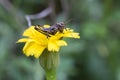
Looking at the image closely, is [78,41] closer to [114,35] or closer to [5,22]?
[114,35]

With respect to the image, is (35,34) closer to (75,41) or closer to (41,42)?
(41,42)

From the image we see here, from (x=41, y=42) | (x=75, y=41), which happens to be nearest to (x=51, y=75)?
(x=41, y=42)

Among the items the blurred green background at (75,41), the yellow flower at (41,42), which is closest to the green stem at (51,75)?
the yellow flower at (41,42)

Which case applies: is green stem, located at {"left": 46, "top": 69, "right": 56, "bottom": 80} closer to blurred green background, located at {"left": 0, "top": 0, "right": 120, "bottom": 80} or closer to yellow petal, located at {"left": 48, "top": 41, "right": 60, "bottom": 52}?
yellow petal, located at {"left": 48, "top": 41, "right": 60, "bottom": 52}

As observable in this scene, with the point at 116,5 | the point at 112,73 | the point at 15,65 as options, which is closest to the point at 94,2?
the point at 116,5

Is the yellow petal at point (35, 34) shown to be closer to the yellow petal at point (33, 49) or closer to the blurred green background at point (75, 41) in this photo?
the yellow petal at point (33, 49)
